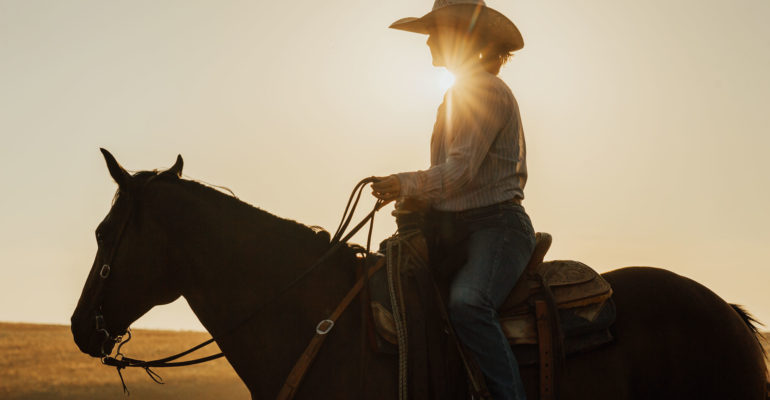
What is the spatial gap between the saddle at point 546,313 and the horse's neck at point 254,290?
468 millimetres

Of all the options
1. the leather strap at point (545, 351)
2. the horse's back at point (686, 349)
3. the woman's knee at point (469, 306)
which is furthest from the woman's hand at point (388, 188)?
the horse's back at point (686, 349)

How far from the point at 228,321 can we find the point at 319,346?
744 mm

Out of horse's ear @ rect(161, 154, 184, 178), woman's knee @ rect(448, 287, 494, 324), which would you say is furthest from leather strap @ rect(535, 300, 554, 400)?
horse's ear @ rect(161, 154, 184, 178)

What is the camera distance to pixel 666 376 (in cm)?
496

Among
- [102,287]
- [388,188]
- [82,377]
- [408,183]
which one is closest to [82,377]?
[82,377]

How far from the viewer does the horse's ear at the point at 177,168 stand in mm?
5160

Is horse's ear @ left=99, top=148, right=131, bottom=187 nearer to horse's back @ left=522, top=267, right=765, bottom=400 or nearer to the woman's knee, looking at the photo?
the woman's knee

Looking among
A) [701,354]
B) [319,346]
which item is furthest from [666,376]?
[319,346]

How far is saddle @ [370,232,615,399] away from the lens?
471 cm

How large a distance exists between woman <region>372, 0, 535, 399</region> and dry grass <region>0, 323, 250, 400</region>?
82.6ft

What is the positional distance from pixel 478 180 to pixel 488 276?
0.78 m

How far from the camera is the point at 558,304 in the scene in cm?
497

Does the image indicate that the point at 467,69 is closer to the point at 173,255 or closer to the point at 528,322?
the point at 528,322

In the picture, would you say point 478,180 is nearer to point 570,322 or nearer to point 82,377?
point 570,322
